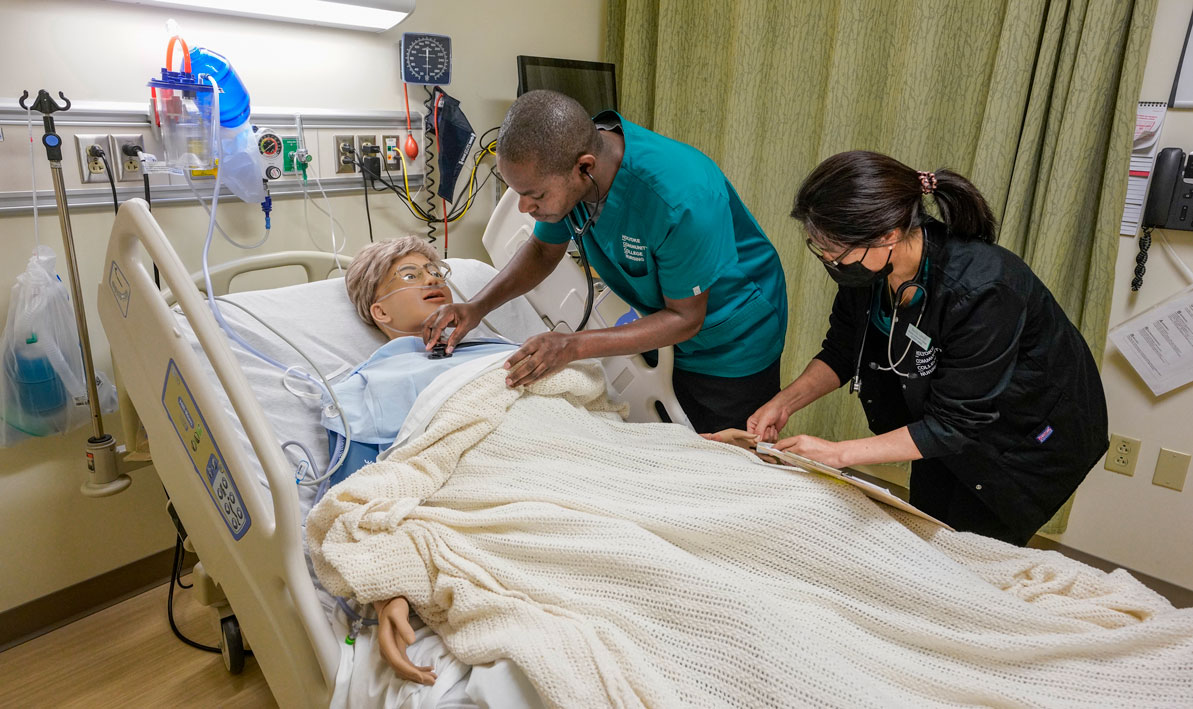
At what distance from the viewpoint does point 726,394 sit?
1.88 metres

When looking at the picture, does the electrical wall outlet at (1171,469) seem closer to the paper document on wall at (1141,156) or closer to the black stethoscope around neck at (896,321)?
the paper document on wall at (1141,156)

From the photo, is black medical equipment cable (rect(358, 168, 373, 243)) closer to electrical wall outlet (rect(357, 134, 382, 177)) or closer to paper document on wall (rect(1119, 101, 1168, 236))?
electrical wall outlet (rect(357, 134, 382, 177))

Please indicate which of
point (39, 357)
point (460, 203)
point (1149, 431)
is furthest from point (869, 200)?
point (39, 357)

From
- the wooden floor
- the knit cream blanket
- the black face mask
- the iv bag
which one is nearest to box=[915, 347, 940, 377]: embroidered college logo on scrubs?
the black face mask

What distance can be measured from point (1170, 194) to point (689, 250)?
1491 mm

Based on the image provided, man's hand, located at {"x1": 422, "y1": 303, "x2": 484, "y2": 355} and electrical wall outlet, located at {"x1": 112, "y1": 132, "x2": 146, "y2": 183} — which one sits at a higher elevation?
electrical wall outlet, located at {"x1": 112, "y1": 132, "x2": 146, "y2": 183}

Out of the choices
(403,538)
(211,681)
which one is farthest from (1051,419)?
(211,681)

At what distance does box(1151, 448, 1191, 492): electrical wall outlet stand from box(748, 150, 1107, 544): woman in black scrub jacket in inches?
39.4

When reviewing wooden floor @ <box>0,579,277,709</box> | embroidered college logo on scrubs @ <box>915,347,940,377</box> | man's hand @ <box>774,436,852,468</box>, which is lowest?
wooden floor @ <box>0,579,277,709</box>

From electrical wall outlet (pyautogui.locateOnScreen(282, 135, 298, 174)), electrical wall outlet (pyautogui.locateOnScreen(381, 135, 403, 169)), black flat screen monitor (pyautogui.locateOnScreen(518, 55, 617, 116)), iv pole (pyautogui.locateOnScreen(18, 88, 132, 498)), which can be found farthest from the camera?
black flat screen monitor (pyautogui.locateOnScreen(518, 55, 617, 116))

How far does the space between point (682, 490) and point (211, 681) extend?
4.35ft

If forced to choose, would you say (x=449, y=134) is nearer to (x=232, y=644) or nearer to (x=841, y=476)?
(x=232, y=644)

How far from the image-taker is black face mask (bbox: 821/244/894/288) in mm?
1337

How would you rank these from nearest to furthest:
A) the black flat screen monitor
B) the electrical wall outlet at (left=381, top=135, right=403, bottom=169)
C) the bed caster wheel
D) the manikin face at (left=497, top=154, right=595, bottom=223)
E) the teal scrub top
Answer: the manikin face at (left=497, top=154, right=595, bottom=223)
the teal scrub top
the bed caster wheel
the electrical wall outlet at (left=381, top=135, right=403, bottom=169)
the black flat screen monitor
